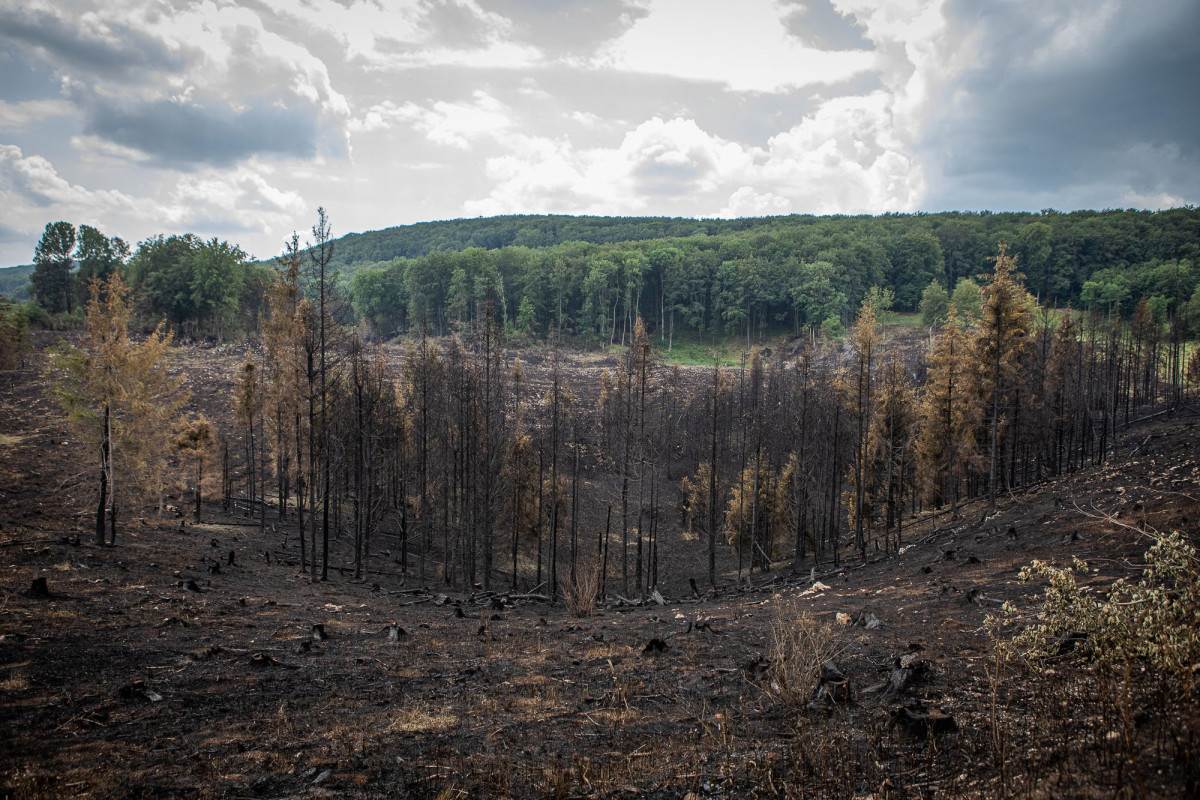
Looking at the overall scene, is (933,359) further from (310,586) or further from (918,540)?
(310,586)

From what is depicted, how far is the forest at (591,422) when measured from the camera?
22266 mm

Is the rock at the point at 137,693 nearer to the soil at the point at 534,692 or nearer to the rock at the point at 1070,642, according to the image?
the soil at the point at 534,692

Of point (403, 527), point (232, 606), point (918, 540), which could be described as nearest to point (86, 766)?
point (232, 606)

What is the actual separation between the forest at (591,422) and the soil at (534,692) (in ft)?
1.42

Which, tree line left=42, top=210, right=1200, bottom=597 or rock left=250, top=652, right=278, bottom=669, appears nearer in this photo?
rock left=250, top=652, right=278, bottom=669

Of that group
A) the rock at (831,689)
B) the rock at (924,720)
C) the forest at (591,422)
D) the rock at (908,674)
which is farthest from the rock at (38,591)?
the rock at (908,674)

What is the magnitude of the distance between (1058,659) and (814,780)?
15.6 ft

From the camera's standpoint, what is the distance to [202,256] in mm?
78750

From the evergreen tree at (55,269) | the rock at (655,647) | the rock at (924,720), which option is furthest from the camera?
the evergreen tree at (55,269)

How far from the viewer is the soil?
5.79 m

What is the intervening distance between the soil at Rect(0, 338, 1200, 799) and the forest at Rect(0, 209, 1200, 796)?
17.1 inches

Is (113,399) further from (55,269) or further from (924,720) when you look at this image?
(55,269)

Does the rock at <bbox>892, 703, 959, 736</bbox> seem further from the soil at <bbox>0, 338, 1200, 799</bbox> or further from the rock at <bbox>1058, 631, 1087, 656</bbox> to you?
the rock at <bbox>1058, 631, 1087, 656</bbox>

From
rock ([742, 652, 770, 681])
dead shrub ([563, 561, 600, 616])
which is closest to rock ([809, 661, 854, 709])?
rock ([742, 652, 770, 681])
